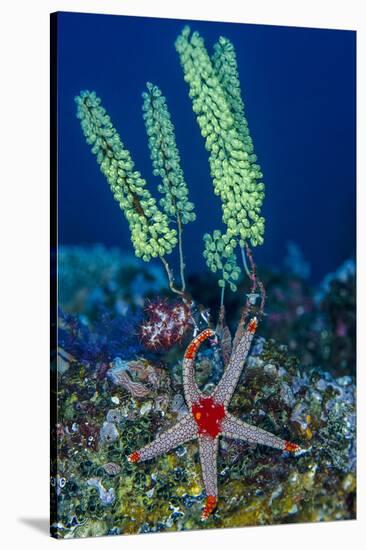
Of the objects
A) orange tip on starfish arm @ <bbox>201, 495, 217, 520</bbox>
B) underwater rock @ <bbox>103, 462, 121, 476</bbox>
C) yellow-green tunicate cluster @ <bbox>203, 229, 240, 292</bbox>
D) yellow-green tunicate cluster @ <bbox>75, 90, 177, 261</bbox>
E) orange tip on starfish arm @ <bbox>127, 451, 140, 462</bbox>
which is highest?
yellow-green tunicate cluster @ <bbox>75, 90, 177, 261</bbox>

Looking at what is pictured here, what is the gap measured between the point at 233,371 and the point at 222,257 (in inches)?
29.4

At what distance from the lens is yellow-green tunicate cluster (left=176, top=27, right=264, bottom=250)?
430 inches

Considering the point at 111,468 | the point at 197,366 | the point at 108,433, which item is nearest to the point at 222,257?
the point at 197,366

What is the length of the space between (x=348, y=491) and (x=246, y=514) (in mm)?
812

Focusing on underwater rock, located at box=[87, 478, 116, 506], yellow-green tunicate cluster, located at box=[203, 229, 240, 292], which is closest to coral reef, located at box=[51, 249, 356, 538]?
underwater rock, located at box=[87, 478, 116, 506]

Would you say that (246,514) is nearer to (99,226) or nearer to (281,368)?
(281,368)

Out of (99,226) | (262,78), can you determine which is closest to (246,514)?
(99,226)

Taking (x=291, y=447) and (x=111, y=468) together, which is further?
(x=291, y=447)

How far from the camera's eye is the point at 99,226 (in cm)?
1059

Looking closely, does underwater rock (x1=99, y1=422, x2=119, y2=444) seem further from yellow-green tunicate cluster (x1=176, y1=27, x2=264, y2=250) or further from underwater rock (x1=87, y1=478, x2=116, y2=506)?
yellow-green tunicate cluster (x1=176, y1=27, x2=264, y2=250)

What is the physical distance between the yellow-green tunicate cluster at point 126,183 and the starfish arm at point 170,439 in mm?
1090

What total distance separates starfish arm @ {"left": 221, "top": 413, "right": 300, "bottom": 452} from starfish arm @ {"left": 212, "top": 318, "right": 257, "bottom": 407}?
5.1 inches

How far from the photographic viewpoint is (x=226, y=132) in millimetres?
11008

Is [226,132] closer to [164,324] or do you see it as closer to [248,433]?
[164,324]
